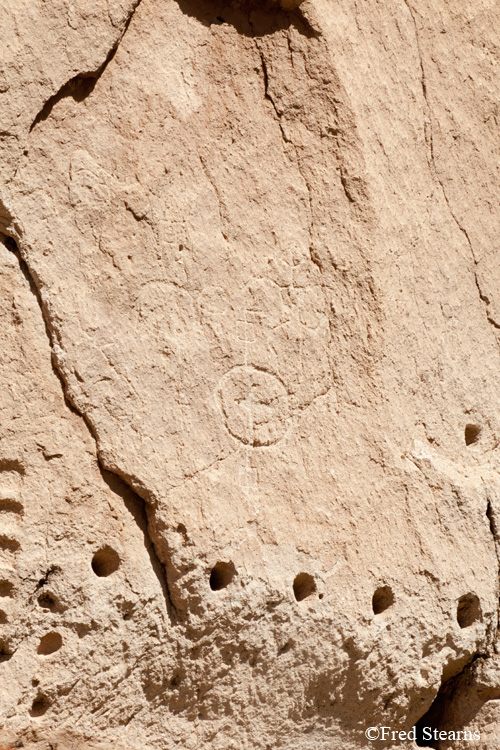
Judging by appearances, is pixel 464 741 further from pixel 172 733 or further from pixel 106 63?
pixel 106 63

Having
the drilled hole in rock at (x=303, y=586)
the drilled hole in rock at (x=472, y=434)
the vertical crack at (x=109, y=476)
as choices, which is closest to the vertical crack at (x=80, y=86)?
the vertical crack at (x=109, y=476)

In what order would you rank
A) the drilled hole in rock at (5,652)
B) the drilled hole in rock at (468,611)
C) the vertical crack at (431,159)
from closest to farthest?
the drilled hole in rock at (5,652)
the drilled hole in rock at (468,611)
the vertical crack at (431,159)

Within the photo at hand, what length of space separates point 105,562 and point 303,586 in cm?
40

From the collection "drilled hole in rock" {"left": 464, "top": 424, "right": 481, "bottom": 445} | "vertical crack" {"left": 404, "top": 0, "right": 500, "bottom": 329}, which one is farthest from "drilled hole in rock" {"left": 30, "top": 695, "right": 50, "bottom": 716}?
"vertical crack" {"left": 404, "top": 0, "right": 500, "bottom": 329}

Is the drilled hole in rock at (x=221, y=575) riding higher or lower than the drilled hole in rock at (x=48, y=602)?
higher

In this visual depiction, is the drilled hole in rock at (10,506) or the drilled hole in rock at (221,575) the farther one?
the drilled hole in rock at (221,575)

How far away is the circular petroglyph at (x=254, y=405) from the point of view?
171 cm

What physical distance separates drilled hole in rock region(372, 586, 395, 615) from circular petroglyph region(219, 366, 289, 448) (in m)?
0.38

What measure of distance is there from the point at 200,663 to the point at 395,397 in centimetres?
68

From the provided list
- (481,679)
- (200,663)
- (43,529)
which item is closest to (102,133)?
(43,529)

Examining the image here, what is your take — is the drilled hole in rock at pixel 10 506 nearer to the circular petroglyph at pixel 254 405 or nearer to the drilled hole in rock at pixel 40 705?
the drilled hole in rock at pixel 40 705

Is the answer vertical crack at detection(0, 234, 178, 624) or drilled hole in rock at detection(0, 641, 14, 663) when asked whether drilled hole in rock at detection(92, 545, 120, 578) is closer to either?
vertical crack at detection(0, 234, 178, 624)

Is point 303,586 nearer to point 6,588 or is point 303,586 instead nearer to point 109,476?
point 109,476

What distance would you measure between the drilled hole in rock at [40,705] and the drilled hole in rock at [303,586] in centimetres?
51
